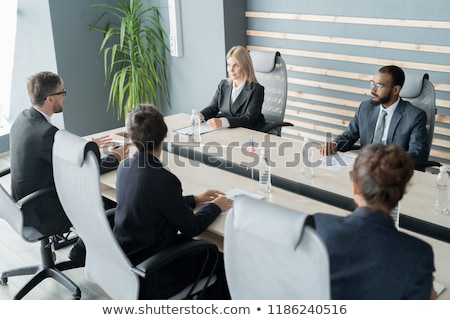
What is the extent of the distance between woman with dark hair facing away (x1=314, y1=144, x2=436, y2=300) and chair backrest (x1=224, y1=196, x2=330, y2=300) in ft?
0.44

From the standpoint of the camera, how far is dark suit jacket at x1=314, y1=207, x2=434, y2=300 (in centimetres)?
184

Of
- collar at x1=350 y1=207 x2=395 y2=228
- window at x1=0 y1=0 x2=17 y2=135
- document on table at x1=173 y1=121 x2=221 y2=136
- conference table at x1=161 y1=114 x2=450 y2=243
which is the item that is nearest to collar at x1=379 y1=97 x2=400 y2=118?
conference table at x1=161 y1=114 x2=450 y2=243

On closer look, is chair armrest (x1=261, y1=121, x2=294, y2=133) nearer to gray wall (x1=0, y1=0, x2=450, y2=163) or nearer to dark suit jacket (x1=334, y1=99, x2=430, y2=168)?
dark suit jacket (x1=334, y1=99, x2=430, y2=168)

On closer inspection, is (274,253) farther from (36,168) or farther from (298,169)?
(36,168)

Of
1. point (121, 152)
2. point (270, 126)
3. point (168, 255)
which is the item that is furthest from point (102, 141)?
point (168, 255)

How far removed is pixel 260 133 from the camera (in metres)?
4.12

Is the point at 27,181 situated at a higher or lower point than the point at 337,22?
lower

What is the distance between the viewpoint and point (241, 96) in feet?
15.1

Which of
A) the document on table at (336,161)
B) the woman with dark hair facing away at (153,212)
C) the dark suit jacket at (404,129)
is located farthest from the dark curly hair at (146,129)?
the dark suit jacket at (404,129)

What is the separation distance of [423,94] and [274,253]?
2.33 metres
